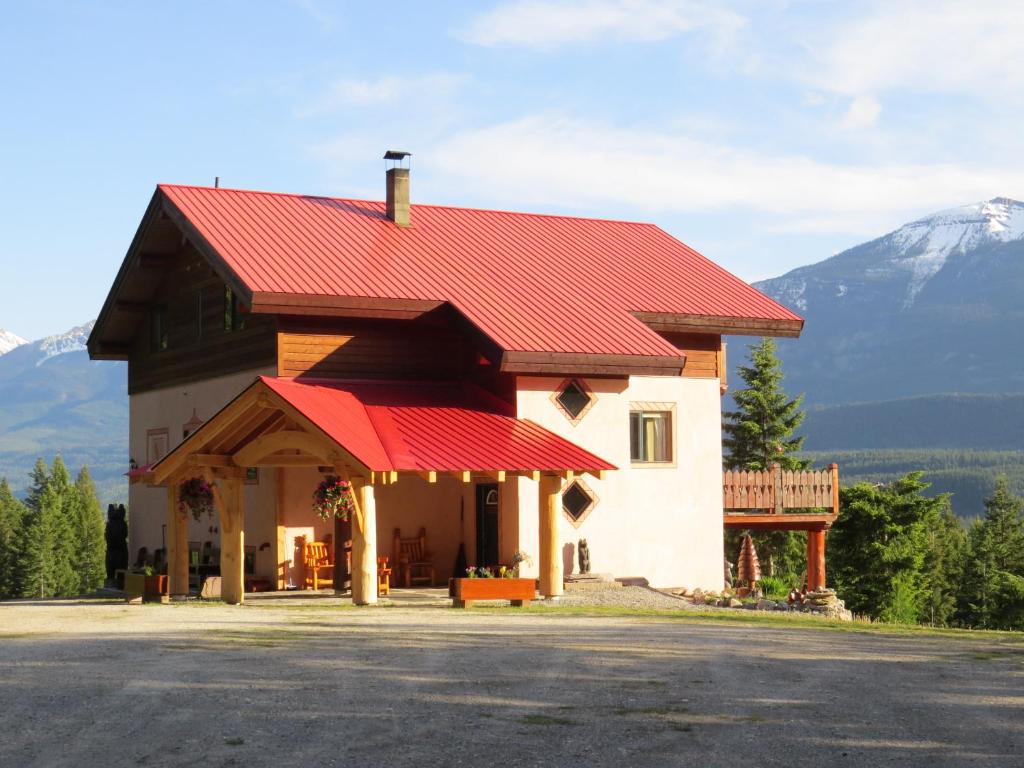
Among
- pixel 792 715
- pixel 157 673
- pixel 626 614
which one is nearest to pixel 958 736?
pixel 792 715

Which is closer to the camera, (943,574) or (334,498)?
(334,498)

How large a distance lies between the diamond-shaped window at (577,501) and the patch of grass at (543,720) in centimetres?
1602

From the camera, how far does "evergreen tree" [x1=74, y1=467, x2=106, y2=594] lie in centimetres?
11475

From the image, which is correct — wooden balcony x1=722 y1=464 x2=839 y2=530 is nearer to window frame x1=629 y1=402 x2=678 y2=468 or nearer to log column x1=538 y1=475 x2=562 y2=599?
window frame x1=629 y1=402 x2=678 y2=468

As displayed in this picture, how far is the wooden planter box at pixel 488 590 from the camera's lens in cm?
2278

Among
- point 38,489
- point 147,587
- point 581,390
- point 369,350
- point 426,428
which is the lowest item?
point 147,587

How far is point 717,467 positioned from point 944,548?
2729 inches

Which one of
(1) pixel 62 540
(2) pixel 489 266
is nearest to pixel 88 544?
(1) pixel 62 540

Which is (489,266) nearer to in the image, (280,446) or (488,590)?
(280,446)

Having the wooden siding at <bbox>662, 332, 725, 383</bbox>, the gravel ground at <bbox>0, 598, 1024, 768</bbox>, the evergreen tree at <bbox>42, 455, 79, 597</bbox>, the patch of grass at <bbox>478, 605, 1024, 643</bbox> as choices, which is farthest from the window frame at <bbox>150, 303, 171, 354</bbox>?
the evergreen tree at <bbox>42, 455, 79, 597</bbox>

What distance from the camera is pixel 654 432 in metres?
29.6

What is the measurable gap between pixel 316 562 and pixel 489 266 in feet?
23.8

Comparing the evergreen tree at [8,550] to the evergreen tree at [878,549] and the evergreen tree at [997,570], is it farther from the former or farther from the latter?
the evergreen tree at [997,570]

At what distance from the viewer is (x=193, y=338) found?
104ft
